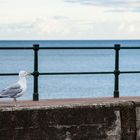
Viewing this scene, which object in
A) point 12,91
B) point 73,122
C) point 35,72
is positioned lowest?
point 73,122

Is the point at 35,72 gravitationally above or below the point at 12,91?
above

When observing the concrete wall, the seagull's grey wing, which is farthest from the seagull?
the concrete wall

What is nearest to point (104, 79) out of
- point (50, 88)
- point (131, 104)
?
point (50, 88)

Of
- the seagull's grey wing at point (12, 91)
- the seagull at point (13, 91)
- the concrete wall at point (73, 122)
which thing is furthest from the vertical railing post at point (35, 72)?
the concrete wall at point (73, 122)

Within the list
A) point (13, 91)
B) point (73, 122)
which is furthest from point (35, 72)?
point (73, 122)

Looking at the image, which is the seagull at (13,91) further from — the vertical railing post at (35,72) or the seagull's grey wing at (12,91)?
the vertical railing post at (35,72)

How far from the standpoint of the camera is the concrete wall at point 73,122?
28.3ft

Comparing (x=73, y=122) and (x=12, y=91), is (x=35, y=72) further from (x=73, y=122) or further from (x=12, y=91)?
(x=73, y=122)

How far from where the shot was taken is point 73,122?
8.87 meters

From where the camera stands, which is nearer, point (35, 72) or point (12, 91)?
point (12, 91)

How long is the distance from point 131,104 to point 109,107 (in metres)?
0.35

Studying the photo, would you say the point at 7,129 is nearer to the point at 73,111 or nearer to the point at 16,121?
the point at 16,121

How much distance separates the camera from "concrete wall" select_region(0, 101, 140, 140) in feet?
28.3

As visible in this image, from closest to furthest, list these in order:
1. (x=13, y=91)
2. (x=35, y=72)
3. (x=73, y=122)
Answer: (x=73, y=122) < (x=13, y=91) < (x=35, y=72)
